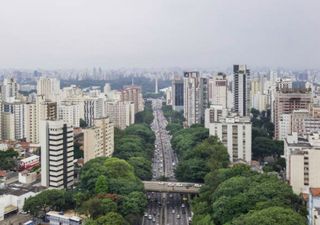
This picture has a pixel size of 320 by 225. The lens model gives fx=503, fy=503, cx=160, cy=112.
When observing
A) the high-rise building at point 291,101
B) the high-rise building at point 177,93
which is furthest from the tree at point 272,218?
the high-rise building at point 177,93

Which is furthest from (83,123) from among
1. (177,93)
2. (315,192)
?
(315,192)

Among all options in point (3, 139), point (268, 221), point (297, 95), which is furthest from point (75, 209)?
point (297, 95)

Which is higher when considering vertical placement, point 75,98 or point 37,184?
point 75,98

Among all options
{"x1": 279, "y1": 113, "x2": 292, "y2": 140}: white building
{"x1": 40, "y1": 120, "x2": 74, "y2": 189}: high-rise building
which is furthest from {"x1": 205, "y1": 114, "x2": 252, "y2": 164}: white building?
{"x1": 40, "y1": 120, "x2": 74, "y2": 189}: high-rise building

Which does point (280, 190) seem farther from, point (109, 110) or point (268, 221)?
point (109, 110)

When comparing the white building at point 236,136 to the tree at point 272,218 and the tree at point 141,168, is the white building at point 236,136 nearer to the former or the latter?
the tree at point 141,168

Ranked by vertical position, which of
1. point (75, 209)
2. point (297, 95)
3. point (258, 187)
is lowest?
point (75, 209)

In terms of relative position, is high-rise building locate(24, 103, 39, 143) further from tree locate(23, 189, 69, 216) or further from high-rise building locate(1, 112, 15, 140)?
tree locate(23, 189, 69, 216)

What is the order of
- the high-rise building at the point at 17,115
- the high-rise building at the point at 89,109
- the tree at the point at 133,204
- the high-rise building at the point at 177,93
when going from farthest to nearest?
the high-rise building at the point at 177,93
the high-rise building at the point at 89,109
the high-rise building at the point at 17,115
the tree at the point at 133,204
